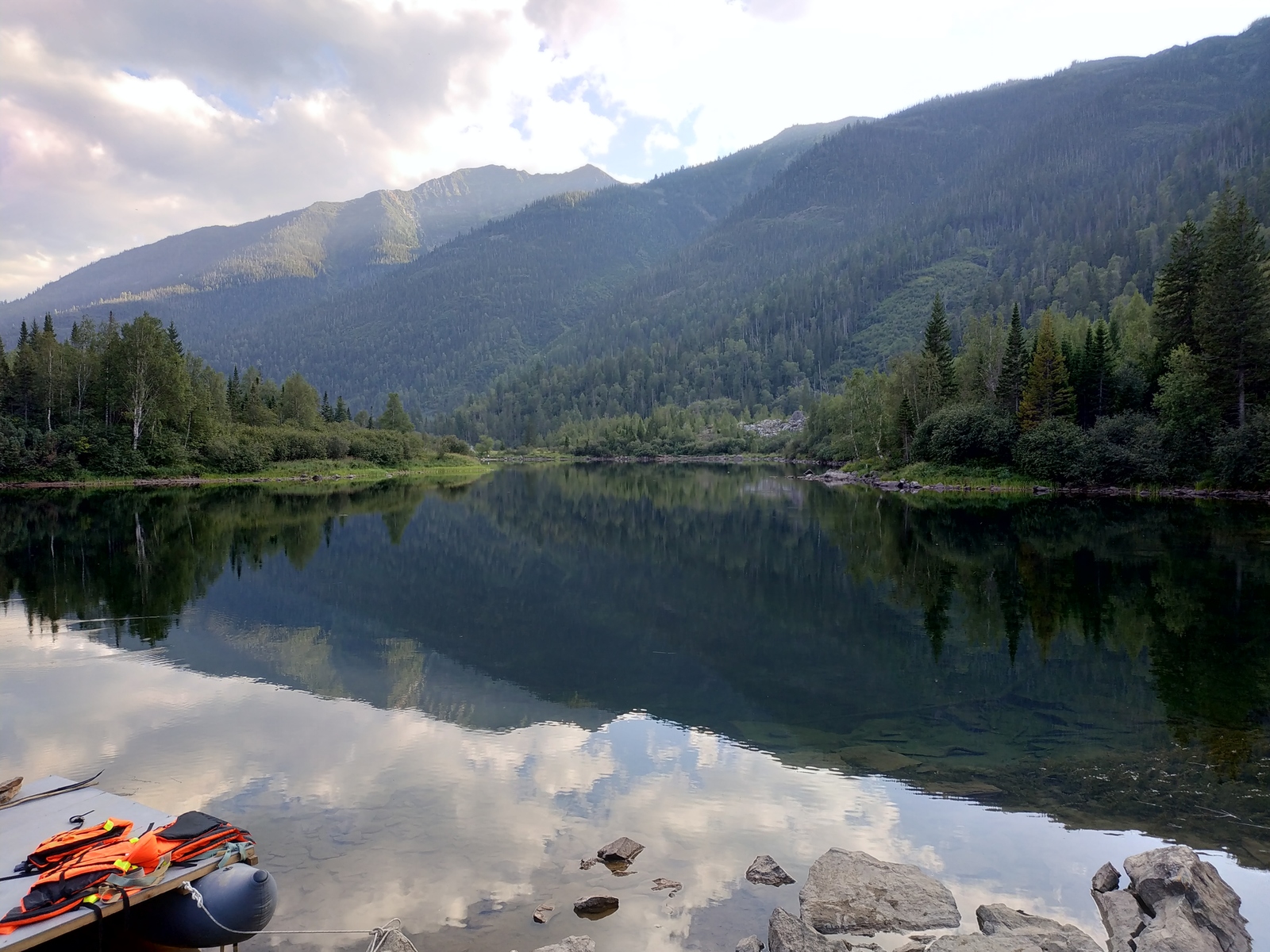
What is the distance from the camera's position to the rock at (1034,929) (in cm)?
→ 609

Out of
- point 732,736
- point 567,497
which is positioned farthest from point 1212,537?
point 567,497

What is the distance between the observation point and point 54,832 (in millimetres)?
7230

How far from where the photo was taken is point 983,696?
13.1 metres

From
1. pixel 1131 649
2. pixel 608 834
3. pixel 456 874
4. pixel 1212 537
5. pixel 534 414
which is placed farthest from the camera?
pixel 534 414

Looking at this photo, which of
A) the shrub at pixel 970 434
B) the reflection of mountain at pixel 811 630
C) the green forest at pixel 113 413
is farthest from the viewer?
the green forest at pixel 113 413

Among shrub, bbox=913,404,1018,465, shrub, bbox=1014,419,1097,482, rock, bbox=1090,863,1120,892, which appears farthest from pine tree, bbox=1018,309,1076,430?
rock, bbox=1090,863,1120,892

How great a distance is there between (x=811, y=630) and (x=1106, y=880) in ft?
34.7

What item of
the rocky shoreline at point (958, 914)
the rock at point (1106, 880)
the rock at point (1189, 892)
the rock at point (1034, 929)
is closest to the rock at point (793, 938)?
the rocky shoreline at point (958, 914)

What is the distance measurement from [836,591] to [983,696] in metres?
9.23

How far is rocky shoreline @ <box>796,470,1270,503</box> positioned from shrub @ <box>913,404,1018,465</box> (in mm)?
2650

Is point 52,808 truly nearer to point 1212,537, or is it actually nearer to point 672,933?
point 672,933

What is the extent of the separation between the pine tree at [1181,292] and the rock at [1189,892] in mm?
56001

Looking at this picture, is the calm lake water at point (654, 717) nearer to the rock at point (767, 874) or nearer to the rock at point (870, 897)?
the rock at point (767, 874)

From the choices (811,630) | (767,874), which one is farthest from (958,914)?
(811,630)
